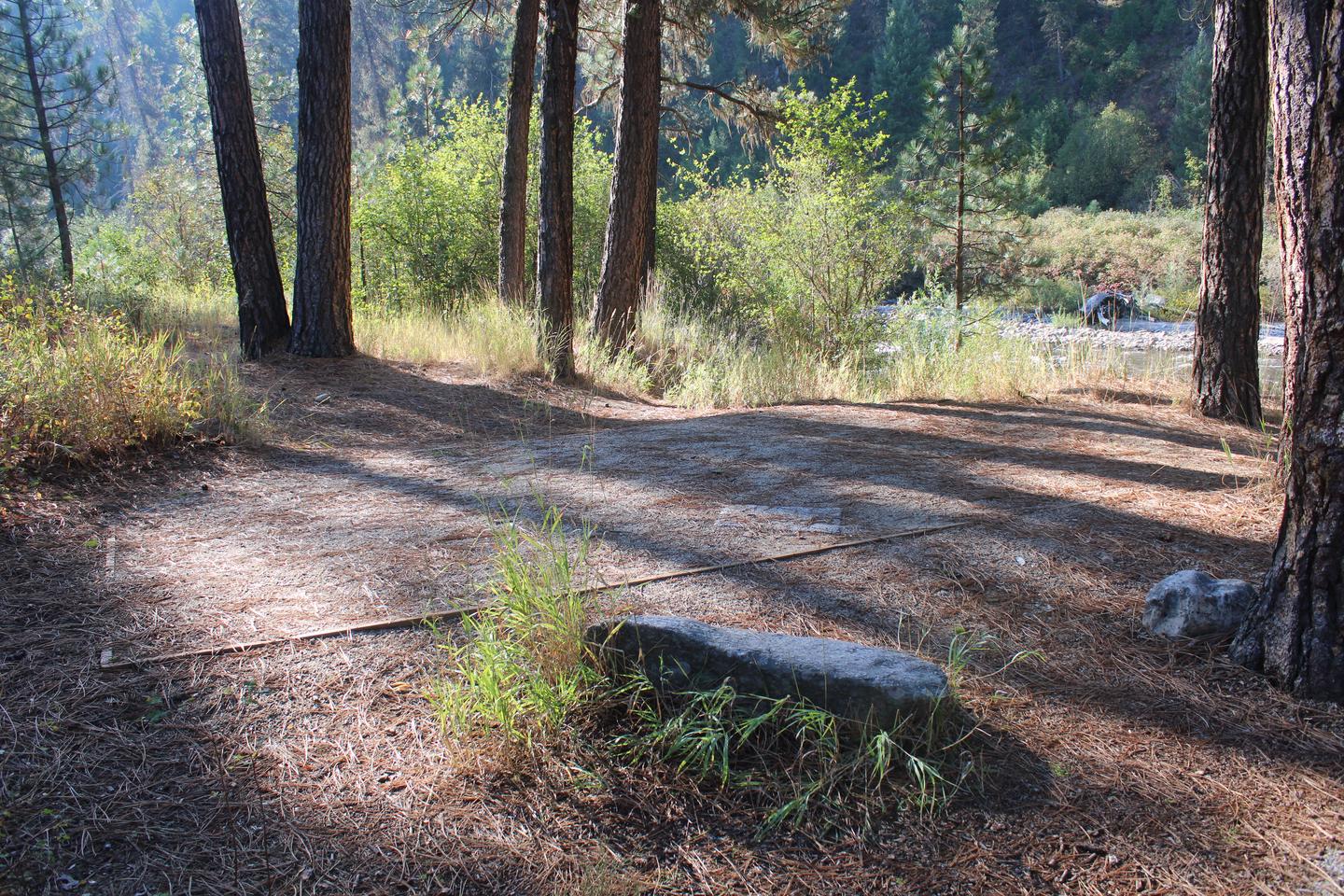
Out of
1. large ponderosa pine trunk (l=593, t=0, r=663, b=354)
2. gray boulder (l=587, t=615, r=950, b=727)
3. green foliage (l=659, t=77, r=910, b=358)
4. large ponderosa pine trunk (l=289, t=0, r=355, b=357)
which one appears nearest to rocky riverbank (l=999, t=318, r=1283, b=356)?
green foliage (l=659, t=77, r=910, b=358)

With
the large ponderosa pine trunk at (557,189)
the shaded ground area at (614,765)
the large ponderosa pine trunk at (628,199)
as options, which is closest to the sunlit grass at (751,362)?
the large ponderosa pine trunk at (557,189)

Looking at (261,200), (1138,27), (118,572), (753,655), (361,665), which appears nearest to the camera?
(753,655)

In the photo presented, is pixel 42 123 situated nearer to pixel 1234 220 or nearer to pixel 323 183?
pixel 323 183

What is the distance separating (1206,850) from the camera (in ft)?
5.74

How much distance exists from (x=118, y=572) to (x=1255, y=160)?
697 cm

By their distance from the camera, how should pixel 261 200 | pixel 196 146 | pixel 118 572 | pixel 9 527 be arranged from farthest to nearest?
pixel 196 146 < pixel 261 200 < pixel 9 527 < pixel 118 572

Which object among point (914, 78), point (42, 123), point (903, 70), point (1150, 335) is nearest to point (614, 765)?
point (1150, 335)

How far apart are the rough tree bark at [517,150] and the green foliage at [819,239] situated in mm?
3141

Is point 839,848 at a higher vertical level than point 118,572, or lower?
lower

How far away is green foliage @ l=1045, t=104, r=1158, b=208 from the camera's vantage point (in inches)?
1582

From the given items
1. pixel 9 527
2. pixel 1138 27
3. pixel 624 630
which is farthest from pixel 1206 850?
pixel 1138 27

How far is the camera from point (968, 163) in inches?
731

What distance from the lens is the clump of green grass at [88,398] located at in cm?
396

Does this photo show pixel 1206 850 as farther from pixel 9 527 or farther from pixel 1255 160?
pixel 1255 160
